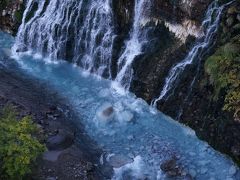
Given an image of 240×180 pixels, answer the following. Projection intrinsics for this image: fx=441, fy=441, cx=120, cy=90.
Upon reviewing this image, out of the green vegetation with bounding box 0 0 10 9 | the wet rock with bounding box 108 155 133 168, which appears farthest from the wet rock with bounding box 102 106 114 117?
the green vegetation with bounding box 0 0 10 9

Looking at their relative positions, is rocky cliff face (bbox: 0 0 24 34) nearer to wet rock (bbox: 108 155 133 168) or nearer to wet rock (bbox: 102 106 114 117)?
wet rock (bbox: 102 106 114 117)

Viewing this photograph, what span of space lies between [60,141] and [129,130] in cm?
247

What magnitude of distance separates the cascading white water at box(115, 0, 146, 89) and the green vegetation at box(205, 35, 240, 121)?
3.91m

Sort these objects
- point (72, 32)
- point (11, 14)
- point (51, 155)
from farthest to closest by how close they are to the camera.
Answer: point (11, 14) < point (72, 32) < point (51, 155)

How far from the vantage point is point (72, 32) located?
64.1ft

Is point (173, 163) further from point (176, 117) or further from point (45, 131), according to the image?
point (45, 131)

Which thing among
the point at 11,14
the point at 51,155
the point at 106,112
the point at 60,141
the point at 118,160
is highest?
the point at 11,14

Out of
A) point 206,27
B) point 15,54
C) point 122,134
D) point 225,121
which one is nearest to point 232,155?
point 225,121

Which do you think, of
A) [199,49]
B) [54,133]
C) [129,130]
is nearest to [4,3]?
[54,133]

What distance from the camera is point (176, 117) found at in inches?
611

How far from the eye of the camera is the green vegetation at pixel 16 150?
10703 millimetres

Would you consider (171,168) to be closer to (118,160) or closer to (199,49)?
(118,160)

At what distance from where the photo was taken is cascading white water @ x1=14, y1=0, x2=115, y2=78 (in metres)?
18.5

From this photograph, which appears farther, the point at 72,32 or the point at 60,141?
the point at 72,32
